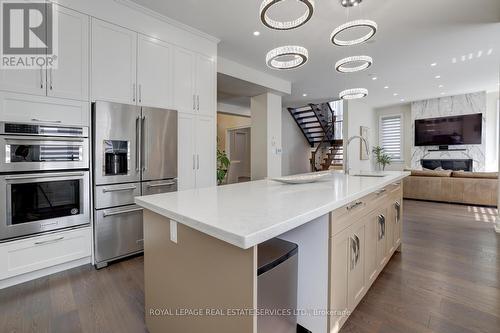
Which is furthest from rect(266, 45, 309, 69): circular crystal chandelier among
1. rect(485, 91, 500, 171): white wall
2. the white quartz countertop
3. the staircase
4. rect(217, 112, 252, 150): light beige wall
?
rect(485, 91, 500, 171): white wall

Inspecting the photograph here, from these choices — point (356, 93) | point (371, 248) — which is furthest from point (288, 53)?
point (371, 248)

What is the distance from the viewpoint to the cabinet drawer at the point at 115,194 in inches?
95.9

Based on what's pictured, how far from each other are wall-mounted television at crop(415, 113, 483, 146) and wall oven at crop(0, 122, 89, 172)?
9.59 m

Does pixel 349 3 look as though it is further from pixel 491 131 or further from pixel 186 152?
pixel 491 131

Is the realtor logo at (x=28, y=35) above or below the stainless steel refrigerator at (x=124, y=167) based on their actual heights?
above

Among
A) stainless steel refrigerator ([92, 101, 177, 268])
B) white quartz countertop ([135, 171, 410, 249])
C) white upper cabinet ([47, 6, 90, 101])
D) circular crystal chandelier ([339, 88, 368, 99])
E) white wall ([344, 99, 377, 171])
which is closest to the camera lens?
white quartz countertop ([135, 171, 410, 249])

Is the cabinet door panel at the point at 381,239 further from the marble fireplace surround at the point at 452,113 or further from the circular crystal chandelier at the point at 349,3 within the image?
the marble fireplace surround at the point at 452,113

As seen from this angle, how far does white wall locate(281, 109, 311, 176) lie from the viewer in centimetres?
884

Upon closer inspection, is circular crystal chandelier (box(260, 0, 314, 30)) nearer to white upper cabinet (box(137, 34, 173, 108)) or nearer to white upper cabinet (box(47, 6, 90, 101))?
white upper cabinet (box(137, 34, 173, 108))

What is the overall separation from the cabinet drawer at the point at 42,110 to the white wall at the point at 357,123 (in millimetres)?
6968

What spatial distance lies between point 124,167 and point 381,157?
8979mm

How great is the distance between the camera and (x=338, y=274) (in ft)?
4.45

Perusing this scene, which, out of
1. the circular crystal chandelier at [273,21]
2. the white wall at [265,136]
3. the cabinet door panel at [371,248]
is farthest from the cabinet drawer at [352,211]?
the white wall at [265,136]

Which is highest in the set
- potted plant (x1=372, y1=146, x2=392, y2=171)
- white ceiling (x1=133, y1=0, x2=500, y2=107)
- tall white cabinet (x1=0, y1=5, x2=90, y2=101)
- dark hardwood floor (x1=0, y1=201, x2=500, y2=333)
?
white ceiling (x1=133, y1=0, x2=500, y2=107)
